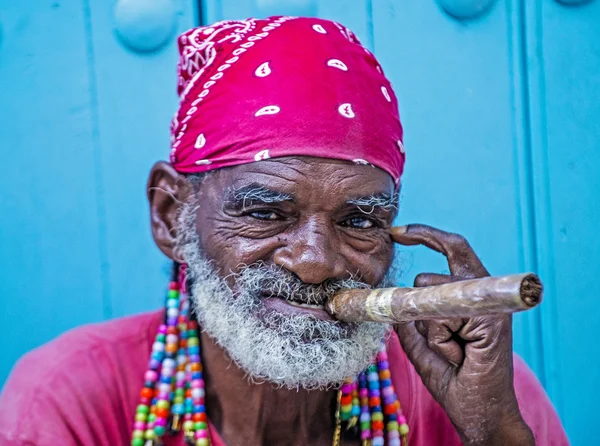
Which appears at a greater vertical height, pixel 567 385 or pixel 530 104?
pixel 530 104

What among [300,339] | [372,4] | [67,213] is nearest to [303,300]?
[300,339]

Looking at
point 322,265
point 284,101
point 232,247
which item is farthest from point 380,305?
point 284,101

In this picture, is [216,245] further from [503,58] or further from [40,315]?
[503,58]

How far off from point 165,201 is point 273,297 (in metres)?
0.52

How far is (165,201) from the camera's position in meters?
2.41

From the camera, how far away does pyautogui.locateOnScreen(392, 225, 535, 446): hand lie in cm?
215

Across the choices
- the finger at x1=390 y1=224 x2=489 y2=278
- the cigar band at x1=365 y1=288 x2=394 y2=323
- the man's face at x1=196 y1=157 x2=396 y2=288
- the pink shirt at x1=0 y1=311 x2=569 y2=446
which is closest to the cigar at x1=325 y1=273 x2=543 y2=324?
the cigar band at x1=365 y1=288 x2=394 y2=323

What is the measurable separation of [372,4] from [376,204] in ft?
3.15

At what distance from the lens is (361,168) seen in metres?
2.16

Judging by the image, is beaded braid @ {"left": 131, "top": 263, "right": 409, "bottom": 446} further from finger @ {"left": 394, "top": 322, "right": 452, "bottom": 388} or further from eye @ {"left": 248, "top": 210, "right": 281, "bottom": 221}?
eye @ {"left": 248, "top": 210, "right": 281, "bottom": 221}

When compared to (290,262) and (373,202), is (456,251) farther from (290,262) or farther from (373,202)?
(290,262)

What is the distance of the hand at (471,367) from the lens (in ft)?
7.06

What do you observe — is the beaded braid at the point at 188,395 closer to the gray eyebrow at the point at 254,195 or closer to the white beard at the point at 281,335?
the white beard at the point at 281,335

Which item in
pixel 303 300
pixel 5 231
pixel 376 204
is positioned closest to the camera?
pixel 303 300
